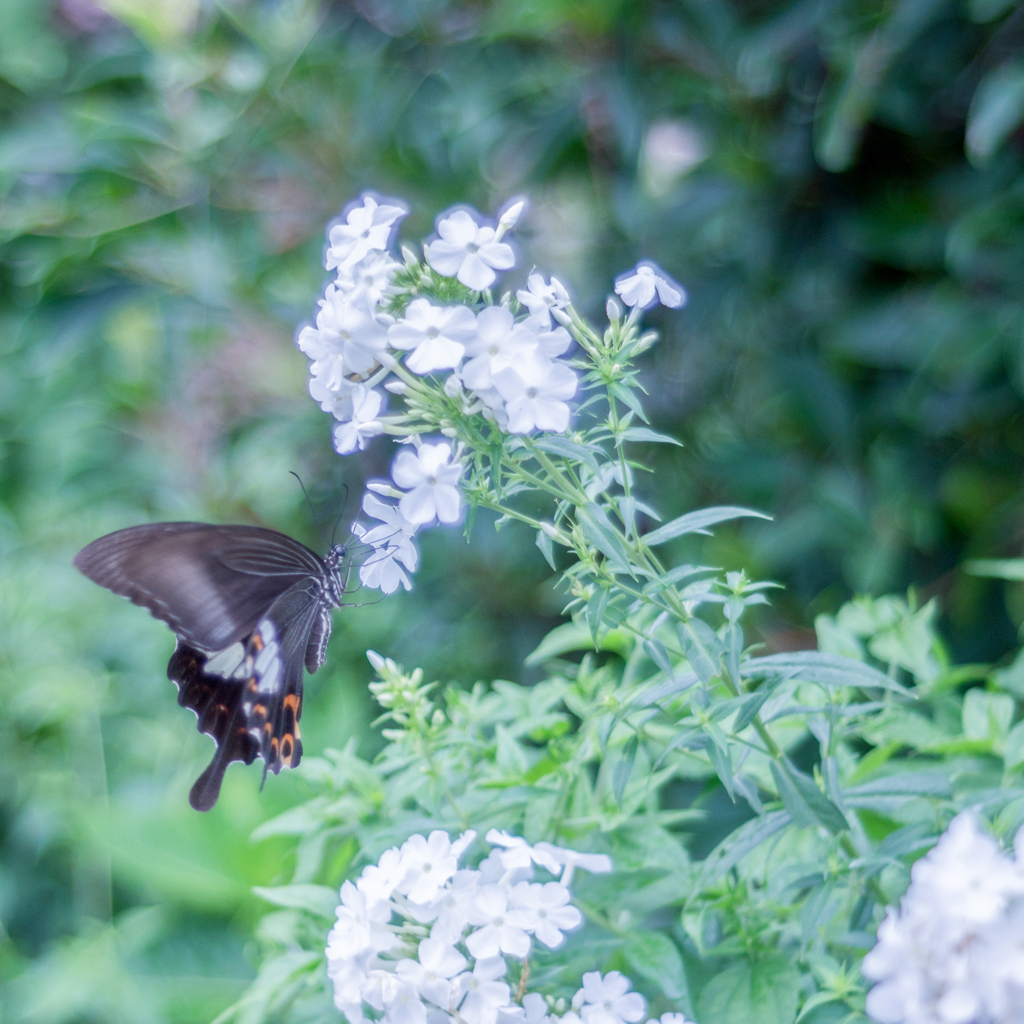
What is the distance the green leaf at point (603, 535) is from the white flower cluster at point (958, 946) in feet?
1.18

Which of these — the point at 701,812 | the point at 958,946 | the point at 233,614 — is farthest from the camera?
the point at 233,614

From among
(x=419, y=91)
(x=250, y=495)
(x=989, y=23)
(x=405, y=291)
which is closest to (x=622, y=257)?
(x=419, y=91)

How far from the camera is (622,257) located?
261 cm

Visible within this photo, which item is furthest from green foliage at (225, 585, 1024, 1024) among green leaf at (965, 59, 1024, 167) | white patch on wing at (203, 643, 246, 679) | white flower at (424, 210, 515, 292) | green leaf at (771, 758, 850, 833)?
green leaf at (965, 59, 1024, 167)

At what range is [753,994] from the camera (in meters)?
1.02

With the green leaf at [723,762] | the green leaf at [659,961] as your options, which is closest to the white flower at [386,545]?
the green leaf at [723,762]

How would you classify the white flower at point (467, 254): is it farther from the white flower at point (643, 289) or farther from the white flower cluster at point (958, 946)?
the white flower cluster at point (958, 946)

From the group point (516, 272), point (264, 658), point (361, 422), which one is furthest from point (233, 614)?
point (516, 272)

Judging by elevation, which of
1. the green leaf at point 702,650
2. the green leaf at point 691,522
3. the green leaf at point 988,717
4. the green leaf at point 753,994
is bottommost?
the green leaf at point 753,994

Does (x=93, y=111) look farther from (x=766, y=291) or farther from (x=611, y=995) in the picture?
(x=611, y=995)

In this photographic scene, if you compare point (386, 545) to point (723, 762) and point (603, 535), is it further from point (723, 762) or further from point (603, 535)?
point (723, 762)

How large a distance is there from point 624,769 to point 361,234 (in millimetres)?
651

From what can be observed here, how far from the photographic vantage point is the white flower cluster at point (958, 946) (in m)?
0.67

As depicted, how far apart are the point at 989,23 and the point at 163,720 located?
119 inches
